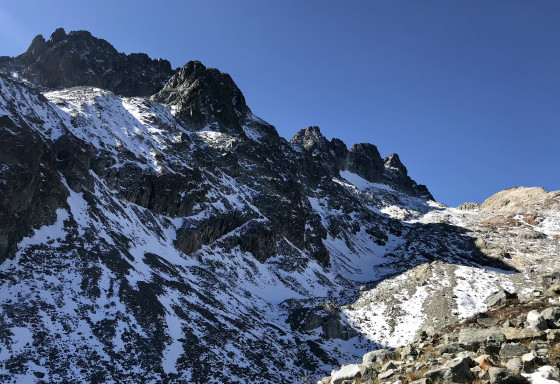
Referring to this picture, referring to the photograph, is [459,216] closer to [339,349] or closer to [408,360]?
[339,349]

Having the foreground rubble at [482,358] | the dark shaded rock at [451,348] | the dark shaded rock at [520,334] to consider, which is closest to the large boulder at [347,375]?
the foreground rubble at [482,358]

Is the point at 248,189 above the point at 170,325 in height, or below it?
above

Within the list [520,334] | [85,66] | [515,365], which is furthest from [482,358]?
[85,66]

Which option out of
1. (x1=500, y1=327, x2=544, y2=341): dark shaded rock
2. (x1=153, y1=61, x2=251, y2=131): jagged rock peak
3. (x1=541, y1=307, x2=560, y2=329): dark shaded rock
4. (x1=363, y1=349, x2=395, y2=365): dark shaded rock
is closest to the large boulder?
(x1=363, y1=349, x2=395, y2=365): dark shaded rock

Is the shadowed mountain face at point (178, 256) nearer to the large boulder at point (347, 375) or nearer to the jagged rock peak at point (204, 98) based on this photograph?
the jagged rock peak at point (204, 98)

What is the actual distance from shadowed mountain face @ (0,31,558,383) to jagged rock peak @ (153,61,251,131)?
2.10ft

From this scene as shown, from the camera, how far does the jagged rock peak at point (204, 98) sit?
102 metres

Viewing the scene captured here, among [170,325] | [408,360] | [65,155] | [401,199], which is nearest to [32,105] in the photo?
[65,155]

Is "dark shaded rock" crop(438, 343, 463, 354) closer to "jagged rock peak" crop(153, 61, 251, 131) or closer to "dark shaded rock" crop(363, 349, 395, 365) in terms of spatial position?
"dark shaded rock" crop(363, 349, 395, 365)

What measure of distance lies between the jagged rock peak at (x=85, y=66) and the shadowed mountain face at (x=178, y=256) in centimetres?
3059

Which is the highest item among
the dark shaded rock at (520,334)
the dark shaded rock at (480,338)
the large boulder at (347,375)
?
the dark shaded rock at (520,334)

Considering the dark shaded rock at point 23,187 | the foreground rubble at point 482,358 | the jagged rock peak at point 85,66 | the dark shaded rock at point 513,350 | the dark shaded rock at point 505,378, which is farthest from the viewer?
the jagged rock peak at point 85,66

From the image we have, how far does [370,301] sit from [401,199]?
154 m

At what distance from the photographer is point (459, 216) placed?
152m
